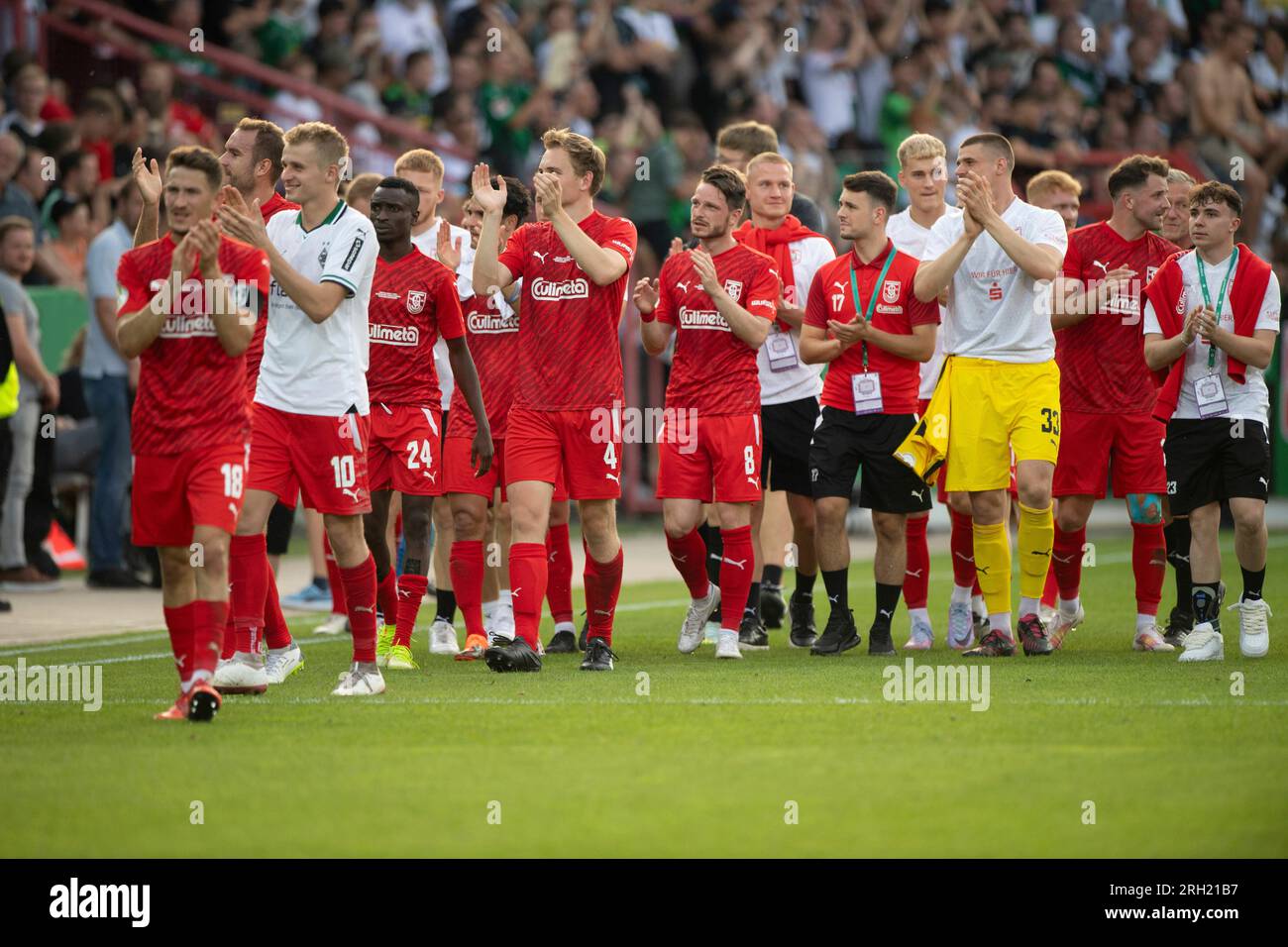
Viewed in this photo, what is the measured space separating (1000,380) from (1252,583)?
5.42 ft

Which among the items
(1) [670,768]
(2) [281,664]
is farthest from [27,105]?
(1) [670,768]

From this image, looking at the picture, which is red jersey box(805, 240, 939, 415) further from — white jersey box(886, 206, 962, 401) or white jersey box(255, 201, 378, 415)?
white jersey box(255, 201, 378, 415)

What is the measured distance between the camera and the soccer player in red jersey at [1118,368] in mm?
10203

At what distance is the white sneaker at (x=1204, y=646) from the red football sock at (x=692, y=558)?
2532mm

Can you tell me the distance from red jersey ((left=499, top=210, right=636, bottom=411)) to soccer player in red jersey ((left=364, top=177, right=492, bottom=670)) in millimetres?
402

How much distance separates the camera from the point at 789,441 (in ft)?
36.0

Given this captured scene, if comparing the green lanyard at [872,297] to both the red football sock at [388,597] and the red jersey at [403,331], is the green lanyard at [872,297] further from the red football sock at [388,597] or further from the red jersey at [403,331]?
the red football sock at [388,597]

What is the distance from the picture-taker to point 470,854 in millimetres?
5289

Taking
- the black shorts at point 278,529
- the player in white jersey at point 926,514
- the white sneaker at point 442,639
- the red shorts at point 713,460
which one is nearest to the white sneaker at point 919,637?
the player in white jersey at point 926,514

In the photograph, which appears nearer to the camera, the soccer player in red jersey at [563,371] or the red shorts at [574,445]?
the soccer player in red jersey at [563,371]

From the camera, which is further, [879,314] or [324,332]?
[879,314]

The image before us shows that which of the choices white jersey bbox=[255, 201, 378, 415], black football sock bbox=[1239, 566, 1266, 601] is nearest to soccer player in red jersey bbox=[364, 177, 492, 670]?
white jersey bbox=[255, 201, 378, 415]

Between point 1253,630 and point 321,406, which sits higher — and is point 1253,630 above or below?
below
